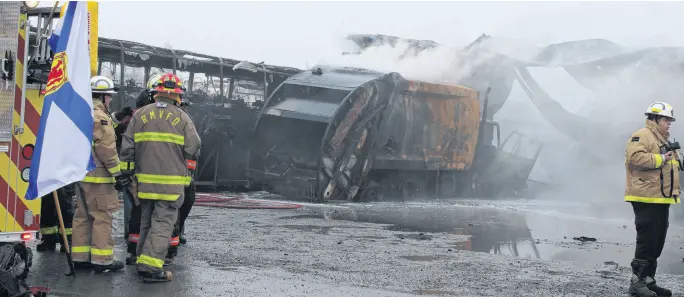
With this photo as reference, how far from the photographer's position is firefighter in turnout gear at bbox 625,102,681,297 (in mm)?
6883

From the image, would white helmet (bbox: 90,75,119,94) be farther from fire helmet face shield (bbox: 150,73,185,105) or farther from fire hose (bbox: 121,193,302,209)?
fire hose (bbox: 121,193,302,209)

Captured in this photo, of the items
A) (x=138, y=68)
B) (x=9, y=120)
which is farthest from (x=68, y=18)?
(x=138, y=68)

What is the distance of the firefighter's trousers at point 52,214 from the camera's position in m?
7.72

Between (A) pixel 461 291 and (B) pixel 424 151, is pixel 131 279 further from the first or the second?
(B) pixel 424 151

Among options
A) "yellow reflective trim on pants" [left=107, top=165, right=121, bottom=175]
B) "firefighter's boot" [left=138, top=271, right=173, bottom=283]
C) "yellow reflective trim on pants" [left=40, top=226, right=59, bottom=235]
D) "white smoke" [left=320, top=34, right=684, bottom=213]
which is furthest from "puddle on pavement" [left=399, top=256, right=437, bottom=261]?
"white smoke" [left=320, top=34, right=684, bottom=213]

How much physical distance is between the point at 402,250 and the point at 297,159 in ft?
23.0

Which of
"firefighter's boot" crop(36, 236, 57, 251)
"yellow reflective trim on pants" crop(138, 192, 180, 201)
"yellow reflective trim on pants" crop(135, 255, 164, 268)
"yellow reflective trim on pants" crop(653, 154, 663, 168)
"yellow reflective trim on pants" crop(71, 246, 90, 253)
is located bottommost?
"firefighter's boot" crop(36, 236, 57, 251)

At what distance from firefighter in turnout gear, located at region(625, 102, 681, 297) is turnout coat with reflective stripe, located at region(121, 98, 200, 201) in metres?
3.71

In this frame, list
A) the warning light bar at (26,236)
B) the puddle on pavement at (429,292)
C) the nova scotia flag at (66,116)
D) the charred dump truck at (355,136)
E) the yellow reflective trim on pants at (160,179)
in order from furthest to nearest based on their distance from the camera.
A: 1. the charred dump truck at (355,136)
2. the yellow reflective trim on pants at (160,179)
3. the puddle on pavement at (429,292)
4. the warning light bar at (26,236)
5. the nova scotia flag at (66,116)

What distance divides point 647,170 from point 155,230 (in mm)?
4140

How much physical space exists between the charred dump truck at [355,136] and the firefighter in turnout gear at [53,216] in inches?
290

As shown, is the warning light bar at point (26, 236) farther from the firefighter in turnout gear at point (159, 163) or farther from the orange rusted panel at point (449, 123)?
the orange rusted panel at point (449, 123)

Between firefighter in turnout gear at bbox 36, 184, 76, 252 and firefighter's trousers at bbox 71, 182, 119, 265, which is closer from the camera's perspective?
firefighter's trousers at bbox 71, 182, 119, 265

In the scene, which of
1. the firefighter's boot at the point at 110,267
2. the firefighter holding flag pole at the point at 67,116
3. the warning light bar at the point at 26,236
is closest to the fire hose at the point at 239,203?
the firefighter's boot at the point at 110,267
